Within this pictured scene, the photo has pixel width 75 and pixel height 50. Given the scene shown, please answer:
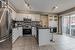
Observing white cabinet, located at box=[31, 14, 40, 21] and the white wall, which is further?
white cabinet, located at box=[31, 14, 40, 21]

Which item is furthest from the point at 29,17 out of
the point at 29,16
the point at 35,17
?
the point at 35,17

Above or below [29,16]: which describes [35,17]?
below

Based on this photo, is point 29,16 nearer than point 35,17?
Yes

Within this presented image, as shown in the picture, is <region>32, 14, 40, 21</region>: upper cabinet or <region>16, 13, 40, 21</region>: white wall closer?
<region>16, 13, 40, 21</region>: white wall

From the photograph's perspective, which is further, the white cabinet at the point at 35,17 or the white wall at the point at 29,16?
the white cabinet at the point at 35,17

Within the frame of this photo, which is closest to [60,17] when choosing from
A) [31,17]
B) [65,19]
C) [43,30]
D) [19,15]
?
[65,19]

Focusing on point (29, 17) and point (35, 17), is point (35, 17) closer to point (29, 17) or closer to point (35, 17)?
point (35, 17)

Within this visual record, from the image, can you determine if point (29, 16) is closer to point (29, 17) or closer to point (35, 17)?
point (29, 17)

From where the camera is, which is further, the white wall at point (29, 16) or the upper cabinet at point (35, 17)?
the upper cabinet at point (35, 17)

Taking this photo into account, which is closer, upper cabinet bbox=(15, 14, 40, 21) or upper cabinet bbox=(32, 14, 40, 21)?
upper cabinet bbox=(15, 14, 40, 21)

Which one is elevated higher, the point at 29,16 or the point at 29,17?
the point at 29,16

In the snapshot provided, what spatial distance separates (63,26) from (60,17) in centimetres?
126

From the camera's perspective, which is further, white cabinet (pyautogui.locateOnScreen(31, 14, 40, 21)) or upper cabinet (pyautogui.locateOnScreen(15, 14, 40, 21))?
white cabinet (pyautogui.locateOnScreen(31, 14, 40, 21))

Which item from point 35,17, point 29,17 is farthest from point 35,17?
point 29,17
